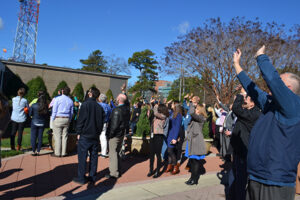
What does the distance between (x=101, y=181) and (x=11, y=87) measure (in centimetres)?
1867

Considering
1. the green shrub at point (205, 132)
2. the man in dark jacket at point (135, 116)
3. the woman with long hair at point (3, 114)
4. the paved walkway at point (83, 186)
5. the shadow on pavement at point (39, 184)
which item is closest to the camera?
the woman with long hair at point (3, 114)

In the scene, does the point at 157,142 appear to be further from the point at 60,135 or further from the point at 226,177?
the point at 60,135

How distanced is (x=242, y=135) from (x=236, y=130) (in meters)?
0.18

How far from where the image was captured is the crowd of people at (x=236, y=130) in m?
1.98

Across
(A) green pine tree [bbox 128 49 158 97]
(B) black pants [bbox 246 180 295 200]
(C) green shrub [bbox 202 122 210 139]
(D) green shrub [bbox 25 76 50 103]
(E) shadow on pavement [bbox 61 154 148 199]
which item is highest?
(A) green pine tree [bbox 128 49 158 97]

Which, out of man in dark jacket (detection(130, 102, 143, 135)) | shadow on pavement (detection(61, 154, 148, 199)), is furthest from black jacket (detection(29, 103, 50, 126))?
man in dark jacket (detection(130, 102, 143, 135))

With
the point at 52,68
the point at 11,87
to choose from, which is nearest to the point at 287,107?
the point at 11,87

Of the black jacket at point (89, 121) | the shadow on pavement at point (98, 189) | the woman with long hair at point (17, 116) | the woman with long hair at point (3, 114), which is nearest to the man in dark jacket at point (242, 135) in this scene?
the shadow on pavement at point (98, 189)

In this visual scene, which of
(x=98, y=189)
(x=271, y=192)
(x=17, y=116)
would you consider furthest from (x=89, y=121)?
(x=271, y=192)

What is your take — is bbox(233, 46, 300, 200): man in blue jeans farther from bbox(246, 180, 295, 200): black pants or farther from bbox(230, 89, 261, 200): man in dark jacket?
bbox(230, 89, 261, 200): man in dark jacket

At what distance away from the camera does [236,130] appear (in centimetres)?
422

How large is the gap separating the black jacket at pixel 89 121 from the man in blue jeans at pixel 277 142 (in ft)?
12.2

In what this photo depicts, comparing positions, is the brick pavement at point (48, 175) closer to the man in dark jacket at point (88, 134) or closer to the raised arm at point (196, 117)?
the man in dark jacket at point (88, 134)

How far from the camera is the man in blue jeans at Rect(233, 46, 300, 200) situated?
6.24 feet
